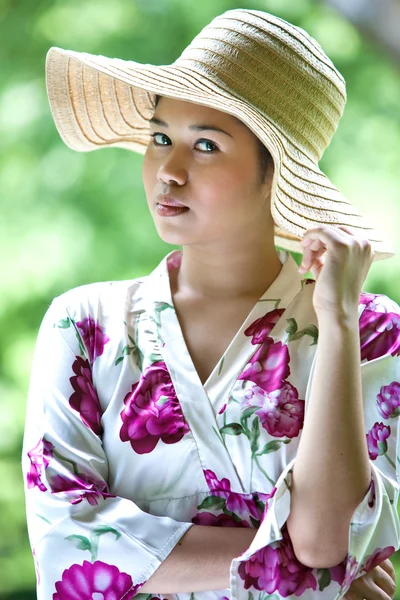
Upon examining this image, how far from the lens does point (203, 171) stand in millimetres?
1282

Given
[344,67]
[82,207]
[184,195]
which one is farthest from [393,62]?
[184,195]

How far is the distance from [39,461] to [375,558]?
1.50 ft

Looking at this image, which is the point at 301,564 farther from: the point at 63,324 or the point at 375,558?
the point at 63,324

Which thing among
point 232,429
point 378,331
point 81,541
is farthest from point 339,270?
point 81,541

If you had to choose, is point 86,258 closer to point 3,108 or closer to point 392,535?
point 3,108

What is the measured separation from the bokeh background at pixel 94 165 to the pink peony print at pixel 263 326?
2.87 ft

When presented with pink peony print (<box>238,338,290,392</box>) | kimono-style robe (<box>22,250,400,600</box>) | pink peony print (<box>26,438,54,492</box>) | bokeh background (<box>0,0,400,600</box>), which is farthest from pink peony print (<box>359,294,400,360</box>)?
bokeh background (<box>0,0,400,600</box>)

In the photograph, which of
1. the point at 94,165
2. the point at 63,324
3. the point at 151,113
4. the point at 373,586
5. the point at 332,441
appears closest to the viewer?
the point at 332,441

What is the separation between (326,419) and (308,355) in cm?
17

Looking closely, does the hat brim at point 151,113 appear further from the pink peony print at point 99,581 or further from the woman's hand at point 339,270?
the pink peony print at point 99,581

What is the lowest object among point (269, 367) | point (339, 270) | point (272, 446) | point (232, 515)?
point (232, 515)

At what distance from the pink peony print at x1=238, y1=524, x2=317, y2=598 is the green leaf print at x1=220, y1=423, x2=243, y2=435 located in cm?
16

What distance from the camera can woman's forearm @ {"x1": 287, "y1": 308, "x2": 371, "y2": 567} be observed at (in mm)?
1168

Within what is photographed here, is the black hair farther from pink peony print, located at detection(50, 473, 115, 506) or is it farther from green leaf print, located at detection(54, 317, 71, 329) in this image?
pink peony print, located at detection(50, 473, 115, 506)
